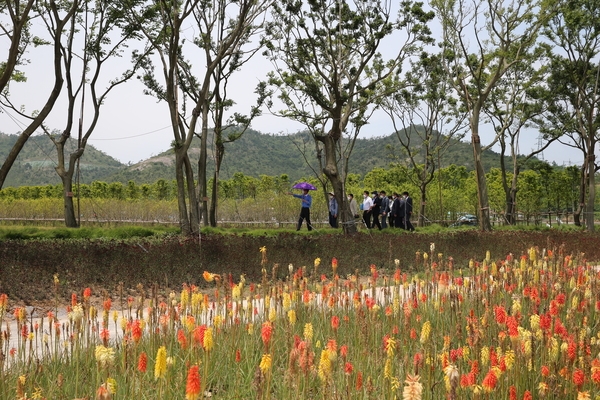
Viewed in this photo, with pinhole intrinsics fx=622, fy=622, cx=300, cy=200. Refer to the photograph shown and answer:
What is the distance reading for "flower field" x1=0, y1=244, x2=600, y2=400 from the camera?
97.8 inches

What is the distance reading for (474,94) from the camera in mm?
28250

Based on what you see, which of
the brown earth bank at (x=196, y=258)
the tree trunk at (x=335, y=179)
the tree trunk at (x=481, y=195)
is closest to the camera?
the brown earth bank at (x=196, y=258)

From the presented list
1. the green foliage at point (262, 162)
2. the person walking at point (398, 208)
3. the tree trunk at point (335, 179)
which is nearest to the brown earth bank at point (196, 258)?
the tree trunk at point (335, 179)

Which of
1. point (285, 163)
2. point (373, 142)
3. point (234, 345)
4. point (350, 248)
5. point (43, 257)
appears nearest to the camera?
point (234, 345)

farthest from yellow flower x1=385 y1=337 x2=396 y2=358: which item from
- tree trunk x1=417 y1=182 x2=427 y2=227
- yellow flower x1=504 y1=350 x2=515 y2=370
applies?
tree trunk x1=417 y1=182 x2=427 y2=227

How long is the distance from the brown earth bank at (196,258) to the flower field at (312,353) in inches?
109

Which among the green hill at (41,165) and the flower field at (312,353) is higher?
the green hill at (41,165)

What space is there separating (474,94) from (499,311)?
26557 millimetres

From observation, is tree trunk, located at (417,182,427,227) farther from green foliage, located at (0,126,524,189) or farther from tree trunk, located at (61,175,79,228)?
green foliage, located at (0,126,524,189)

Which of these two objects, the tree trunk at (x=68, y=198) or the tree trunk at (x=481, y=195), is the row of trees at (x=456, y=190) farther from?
the tree trunk at (x=68, y=198)

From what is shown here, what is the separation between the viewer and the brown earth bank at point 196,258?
9.08 meters

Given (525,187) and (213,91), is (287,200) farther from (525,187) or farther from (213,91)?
(525,187)

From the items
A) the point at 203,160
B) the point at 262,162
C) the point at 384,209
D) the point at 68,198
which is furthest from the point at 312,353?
the point at 262,162

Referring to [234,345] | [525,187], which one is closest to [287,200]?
[525,187]
